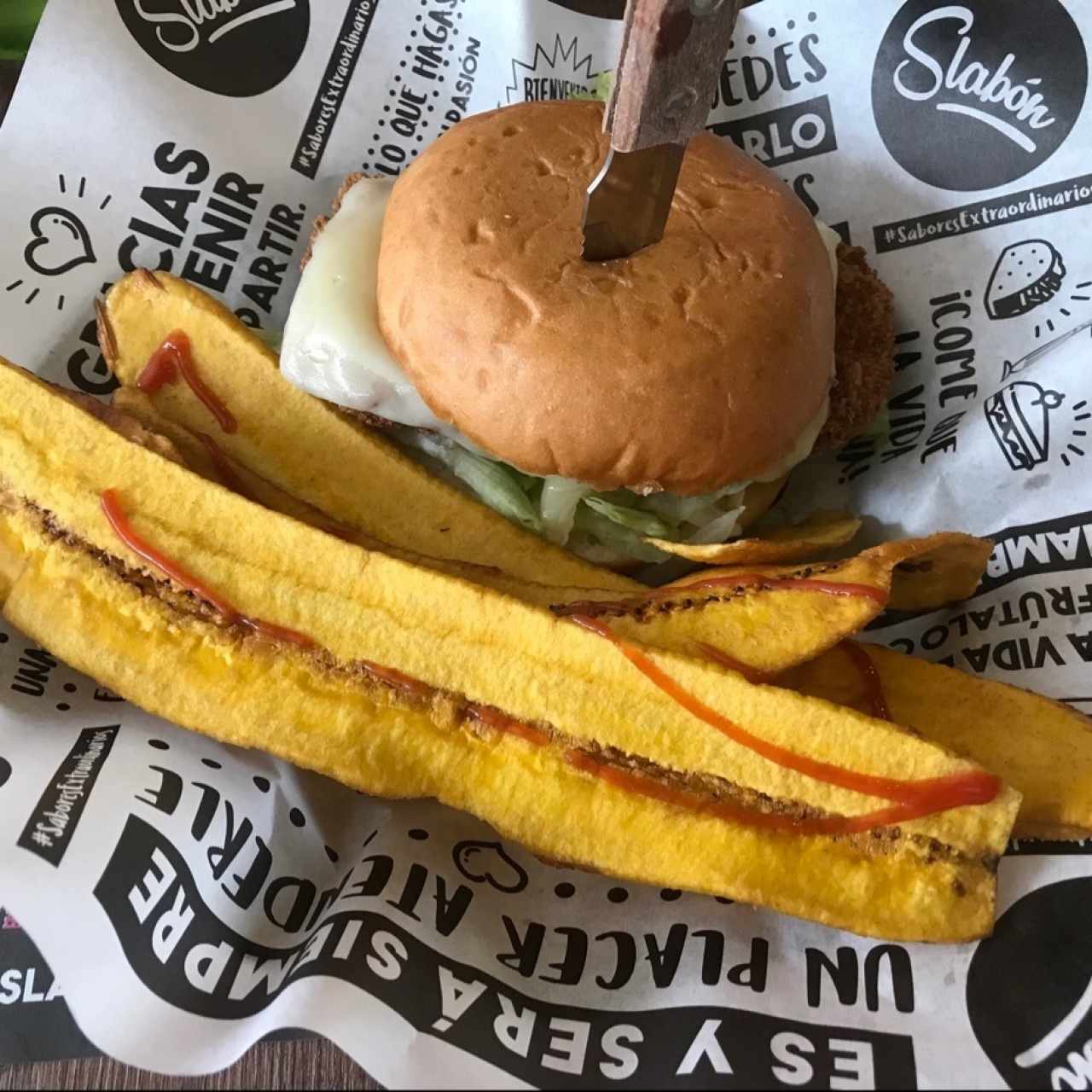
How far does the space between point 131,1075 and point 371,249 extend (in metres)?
1.42

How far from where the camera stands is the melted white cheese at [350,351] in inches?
69.8

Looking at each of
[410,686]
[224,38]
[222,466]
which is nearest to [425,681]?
[410,686]

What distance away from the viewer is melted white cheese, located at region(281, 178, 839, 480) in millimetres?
1773

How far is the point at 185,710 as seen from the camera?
141cm

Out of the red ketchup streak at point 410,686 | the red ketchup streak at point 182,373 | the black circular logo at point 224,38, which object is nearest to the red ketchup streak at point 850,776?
the red ketchup streak at point 410,686

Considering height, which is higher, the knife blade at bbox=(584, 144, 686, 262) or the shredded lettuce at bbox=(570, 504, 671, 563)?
the knife blade at bbox=(584, 144, 686, 262)

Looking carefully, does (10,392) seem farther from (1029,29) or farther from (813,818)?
(1029,29)

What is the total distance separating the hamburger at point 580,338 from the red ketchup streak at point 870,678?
0.37 meters

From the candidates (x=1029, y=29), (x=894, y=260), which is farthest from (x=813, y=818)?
(x=1029, y=29)

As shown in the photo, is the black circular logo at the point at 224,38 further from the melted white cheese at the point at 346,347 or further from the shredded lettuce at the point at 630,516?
the shredded lettuce at the point at 630,516

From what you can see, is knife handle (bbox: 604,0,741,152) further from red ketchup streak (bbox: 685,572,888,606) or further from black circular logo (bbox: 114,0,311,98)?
black circular logo (bbox: 114,0,311,98)

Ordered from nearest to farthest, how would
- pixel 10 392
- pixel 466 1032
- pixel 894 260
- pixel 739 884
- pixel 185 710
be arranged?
pixel 466 1032
pixel 739 884
pixel 185 710
pixel 10 392
pixel 894 260

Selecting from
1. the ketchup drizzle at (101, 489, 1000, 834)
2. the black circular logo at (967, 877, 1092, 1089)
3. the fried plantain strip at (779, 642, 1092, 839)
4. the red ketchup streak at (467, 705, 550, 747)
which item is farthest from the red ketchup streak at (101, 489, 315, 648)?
the black circular logo at (967, 877, 1092, 1089)

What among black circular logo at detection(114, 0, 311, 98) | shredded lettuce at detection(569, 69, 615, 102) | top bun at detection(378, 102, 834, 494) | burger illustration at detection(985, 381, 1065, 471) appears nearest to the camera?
top bun at detection(378, 102, 834, 494)
